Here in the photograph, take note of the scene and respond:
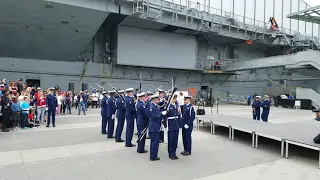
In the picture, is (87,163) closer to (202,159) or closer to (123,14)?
(202,159)

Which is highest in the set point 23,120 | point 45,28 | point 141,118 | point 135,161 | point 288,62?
point 45,28

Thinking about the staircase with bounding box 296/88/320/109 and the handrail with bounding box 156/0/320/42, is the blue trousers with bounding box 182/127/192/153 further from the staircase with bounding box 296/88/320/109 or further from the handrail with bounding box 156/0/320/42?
the staircase with bounding box 296/88/320/109

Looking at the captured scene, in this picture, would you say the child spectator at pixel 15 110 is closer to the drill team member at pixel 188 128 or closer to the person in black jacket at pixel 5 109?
the person in black jacket at pixel 5 109

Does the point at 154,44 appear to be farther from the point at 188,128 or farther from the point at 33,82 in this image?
the point at 188,128

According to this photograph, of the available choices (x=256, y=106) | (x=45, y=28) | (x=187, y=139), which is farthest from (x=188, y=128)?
(x=45, y=28)

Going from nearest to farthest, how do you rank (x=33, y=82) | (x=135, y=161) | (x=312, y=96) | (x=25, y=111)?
1. (x=135, y=161)
2. (x=25, y=111)
3. (x=33, y=82)
4. (x=312, y=96)

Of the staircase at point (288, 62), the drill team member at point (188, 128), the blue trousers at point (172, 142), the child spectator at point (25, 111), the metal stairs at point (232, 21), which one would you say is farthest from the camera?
the metal stairs at point (232, 21)

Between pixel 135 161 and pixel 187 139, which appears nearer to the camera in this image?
pixel 135 161

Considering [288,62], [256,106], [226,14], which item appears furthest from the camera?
[226,14]

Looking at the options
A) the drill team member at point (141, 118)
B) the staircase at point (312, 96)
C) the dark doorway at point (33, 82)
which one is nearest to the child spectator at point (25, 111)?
the drill team member at point (141, 118)

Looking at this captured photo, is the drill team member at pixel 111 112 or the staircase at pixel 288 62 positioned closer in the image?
the drill team member at pixel 111 112

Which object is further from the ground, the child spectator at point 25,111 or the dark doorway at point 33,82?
the dark doorway at point 33,82

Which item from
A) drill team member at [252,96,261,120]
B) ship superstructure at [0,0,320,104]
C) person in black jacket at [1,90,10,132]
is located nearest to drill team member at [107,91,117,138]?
person in black jacket at [1,90,10,132]

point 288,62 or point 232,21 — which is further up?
point 232,21
